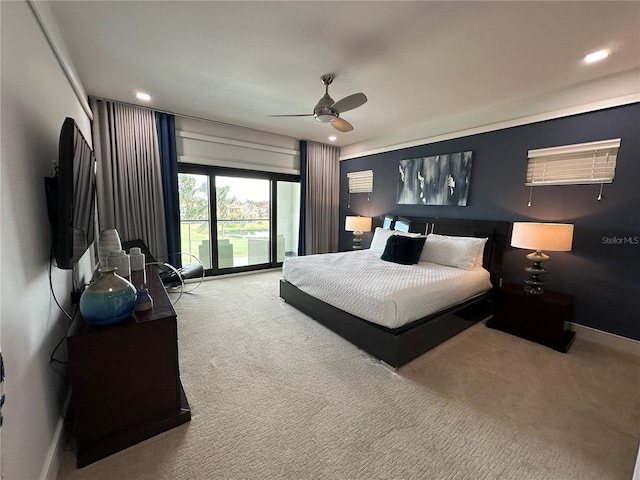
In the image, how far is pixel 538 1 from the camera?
5.49 feet

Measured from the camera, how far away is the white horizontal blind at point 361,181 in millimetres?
5178

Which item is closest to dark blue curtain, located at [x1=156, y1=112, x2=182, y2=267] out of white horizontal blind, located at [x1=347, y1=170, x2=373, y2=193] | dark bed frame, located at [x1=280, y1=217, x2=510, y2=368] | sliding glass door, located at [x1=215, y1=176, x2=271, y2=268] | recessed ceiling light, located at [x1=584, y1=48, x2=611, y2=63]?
sliding glass door, located at [x1=215, y1=176, x2=271, y2=268]

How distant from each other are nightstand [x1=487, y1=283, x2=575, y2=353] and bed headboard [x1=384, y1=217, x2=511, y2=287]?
0.36m

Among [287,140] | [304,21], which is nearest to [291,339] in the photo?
[304,21]

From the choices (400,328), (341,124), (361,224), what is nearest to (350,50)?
(341,124)

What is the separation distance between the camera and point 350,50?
2.25 meters

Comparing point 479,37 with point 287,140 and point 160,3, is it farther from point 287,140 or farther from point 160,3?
point 287,140

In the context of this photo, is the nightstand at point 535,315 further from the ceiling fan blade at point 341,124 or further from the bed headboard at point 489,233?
the ceiling fan blade at point 341,124

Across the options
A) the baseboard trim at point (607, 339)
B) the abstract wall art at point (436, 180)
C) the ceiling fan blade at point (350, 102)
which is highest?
the ceiling fan blade at point (350, 102)

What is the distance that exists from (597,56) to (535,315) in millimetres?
2353

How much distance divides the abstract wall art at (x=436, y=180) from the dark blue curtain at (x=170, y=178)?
3599 mm

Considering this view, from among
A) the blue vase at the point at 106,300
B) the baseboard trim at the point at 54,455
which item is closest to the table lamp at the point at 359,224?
the blue vase at the point at 106,300

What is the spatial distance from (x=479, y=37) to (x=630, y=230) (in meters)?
2.30

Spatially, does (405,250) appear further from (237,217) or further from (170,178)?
(170,178)
